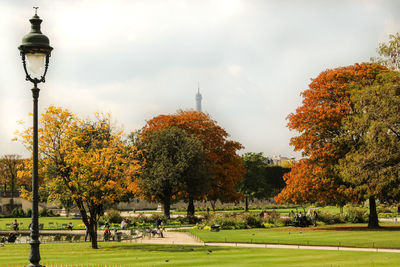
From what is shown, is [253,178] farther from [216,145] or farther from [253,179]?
[216,145]

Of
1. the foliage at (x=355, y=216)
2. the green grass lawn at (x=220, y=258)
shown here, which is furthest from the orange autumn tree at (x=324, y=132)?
the green grass lawn at (x=220, y=258)

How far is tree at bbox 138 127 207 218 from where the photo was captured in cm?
5725

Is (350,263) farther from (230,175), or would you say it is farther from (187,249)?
(230,175)

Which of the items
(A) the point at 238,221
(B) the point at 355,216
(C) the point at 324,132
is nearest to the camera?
(C) the point at 324,132

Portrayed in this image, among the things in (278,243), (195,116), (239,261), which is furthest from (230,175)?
(239,261)

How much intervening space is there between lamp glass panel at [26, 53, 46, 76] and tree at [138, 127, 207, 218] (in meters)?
45.6

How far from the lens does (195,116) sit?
69062mm

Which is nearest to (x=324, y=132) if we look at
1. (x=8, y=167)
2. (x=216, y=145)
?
(x=216, y=145)

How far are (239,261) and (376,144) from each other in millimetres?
13952

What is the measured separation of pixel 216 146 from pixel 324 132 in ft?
87.6

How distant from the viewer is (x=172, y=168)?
57.2 metres

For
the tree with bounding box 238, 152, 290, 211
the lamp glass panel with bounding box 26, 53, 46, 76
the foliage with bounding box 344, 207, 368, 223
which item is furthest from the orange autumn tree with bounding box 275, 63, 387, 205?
the tree with bounding box 238, 152, 290, 211

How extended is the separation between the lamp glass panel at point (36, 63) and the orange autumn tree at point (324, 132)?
112 ft

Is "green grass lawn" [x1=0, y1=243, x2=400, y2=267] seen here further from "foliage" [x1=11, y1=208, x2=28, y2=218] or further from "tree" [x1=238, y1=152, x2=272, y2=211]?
"tree" [x1=238, y1=152, x2=272, y2=211]
